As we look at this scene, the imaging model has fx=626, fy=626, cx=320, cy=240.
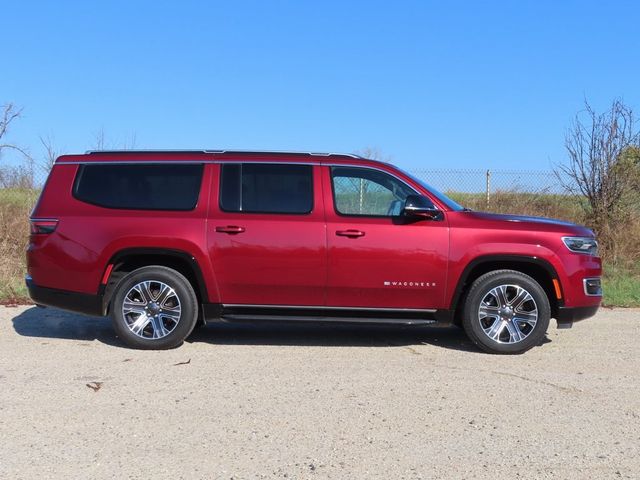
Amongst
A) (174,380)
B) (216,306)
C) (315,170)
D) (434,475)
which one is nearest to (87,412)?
(174,380)

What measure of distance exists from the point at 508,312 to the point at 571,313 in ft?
2.06

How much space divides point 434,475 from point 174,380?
256 cm

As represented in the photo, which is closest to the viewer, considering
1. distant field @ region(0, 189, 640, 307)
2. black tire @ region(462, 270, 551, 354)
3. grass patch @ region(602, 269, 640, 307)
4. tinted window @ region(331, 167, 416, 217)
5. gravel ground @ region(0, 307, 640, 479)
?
gravel ground @ region(0, 307, 640, 479)

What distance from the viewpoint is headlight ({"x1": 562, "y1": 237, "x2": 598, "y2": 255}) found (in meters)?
6.24

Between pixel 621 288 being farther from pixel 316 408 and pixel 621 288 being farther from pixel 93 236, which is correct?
pixel 93 236

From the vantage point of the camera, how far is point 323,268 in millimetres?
6188

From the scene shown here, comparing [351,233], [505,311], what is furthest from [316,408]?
[505,311]

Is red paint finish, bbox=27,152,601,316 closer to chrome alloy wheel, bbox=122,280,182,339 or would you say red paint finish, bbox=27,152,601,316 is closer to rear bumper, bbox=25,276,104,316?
rear bumper, bbox=25,276,104,316

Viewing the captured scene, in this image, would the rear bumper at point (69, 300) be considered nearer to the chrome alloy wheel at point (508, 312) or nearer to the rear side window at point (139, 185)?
the rear side window at point (139, 185)

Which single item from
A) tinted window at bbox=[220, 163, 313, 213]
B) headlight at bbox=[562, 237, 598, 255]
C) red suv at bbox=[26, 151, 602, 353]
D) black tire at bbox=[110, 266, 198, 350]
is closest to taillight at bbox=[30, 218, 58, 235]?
red suv at bbox=[26, 151, 602, 353]

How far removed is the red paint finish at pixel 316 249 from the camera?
615 cm

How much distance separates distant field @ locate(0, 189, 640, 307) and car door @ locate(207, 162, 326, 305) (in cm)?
424

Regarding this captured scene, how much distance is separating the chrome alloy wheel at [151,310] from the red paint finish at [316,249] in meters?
0.36

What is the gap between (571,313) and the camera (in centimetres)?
624
